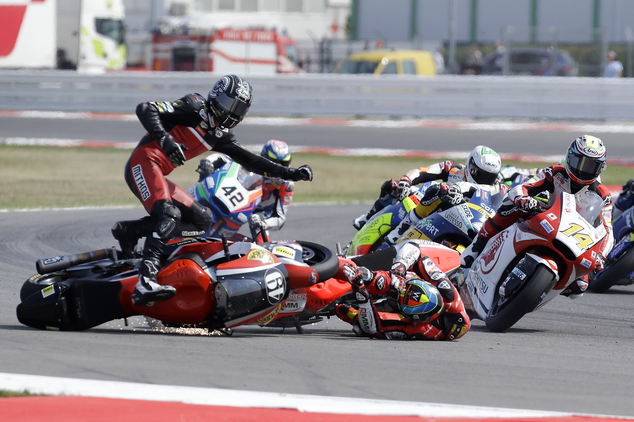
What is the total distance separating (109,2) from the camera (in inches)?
1146

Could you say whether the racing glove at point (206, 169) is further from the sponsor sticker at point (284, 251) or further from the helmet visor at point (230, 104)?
the sponsor sticker at point (284, 251)

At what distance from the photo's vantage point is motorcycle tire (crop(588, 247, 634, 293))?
7.14 m

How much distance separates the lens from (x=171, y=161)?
528 centimetres

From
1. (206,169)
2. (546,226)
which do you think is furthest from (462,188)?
(206,169)

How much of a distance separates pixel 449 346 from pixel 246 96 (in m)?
2.16

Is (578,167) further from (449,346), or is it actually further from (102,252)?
(102,252)

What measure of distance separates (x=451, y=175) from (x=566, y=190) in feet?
5.30

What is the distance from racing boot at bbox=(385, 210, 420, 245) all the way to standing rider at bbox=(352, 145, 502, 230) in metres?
0.28

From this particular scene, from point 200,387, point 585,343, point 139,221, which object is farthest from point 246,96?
point 585,343

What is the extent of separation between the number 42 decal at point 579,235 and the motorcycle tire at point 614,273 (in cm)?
168

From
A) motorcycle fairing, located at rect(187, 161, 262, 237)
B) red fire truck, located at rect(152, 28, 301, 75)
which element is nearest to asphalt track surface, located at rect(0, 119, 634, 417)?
motorcycle fairing, located at rect(187, 161, 262, 237)

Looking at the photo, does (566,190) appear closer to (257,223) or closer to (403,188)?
(403,188)

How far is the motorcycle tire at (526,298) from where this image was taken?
5531mm

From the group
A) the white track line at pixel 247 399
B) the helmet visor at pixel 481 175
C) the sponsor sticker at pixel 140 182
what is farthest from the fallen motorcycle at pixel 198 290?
the helmet visor at pixel 481 175
